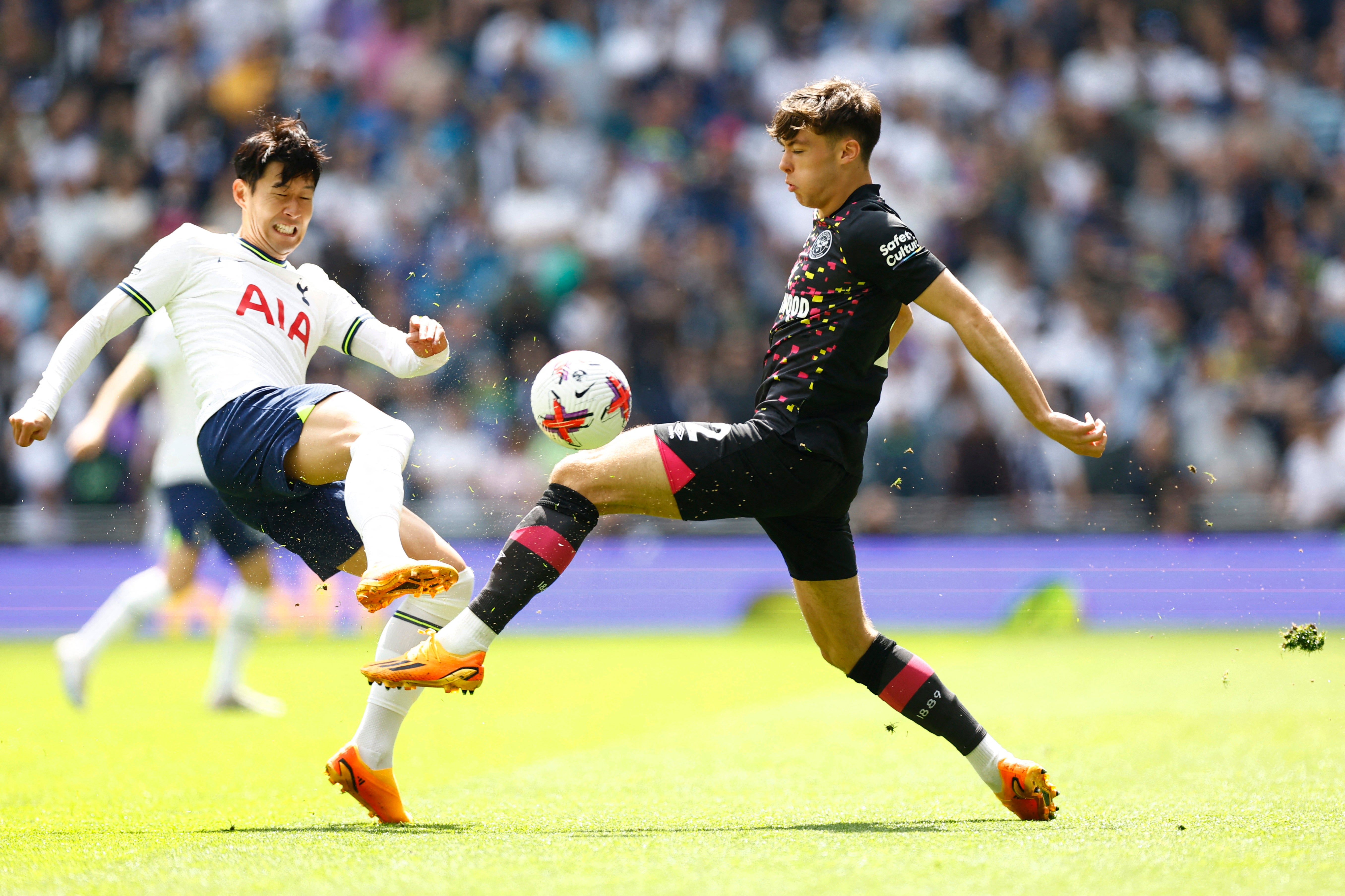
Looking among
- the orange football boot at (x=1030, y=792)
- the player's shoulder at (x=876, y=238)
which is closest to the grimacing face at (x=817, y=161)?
the player's shoulder at (x=876, y=238)

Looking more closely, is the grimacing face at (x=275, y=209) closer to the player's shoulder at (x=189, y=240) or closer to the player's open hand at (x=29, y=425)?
the player's shoulder at (x=189, y=240)

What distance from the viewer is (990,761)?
4.57 m

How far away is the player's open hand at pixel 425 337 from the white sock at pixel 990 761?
226cm

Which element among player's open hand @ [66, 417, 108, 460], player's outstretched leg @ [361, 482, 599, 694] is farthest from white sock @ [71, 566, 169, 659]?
player's outstretched leg @ [361, 482, 599, 694]

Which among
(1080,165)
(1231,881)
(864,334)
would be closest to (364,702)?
(864,334)

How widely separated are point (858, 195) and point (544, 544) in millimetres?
1517

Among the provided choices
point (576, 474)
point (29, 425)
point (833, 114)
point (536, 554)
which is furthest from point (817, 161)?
point (29, 425)

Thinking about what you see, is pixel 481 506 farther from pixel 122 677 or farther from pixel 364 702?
pixel 364 702

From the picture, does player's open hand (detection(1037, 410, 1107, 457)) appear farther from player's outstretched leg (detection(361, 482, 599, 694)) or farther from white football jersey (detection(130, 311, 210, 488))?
white football jersey (detection(130, 311, 210, 488))

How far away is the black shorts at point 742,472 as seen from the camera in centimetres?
422

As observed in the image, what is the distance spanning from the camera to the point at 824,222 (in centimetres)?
454

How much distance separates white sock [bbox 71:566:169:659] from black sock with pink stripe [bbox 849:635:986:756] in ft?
15.3

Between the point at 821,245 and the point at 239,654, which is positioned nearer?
the point at 821,245

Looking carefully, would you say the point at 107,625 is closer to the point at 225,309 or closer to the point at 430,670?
the point at 225,309
